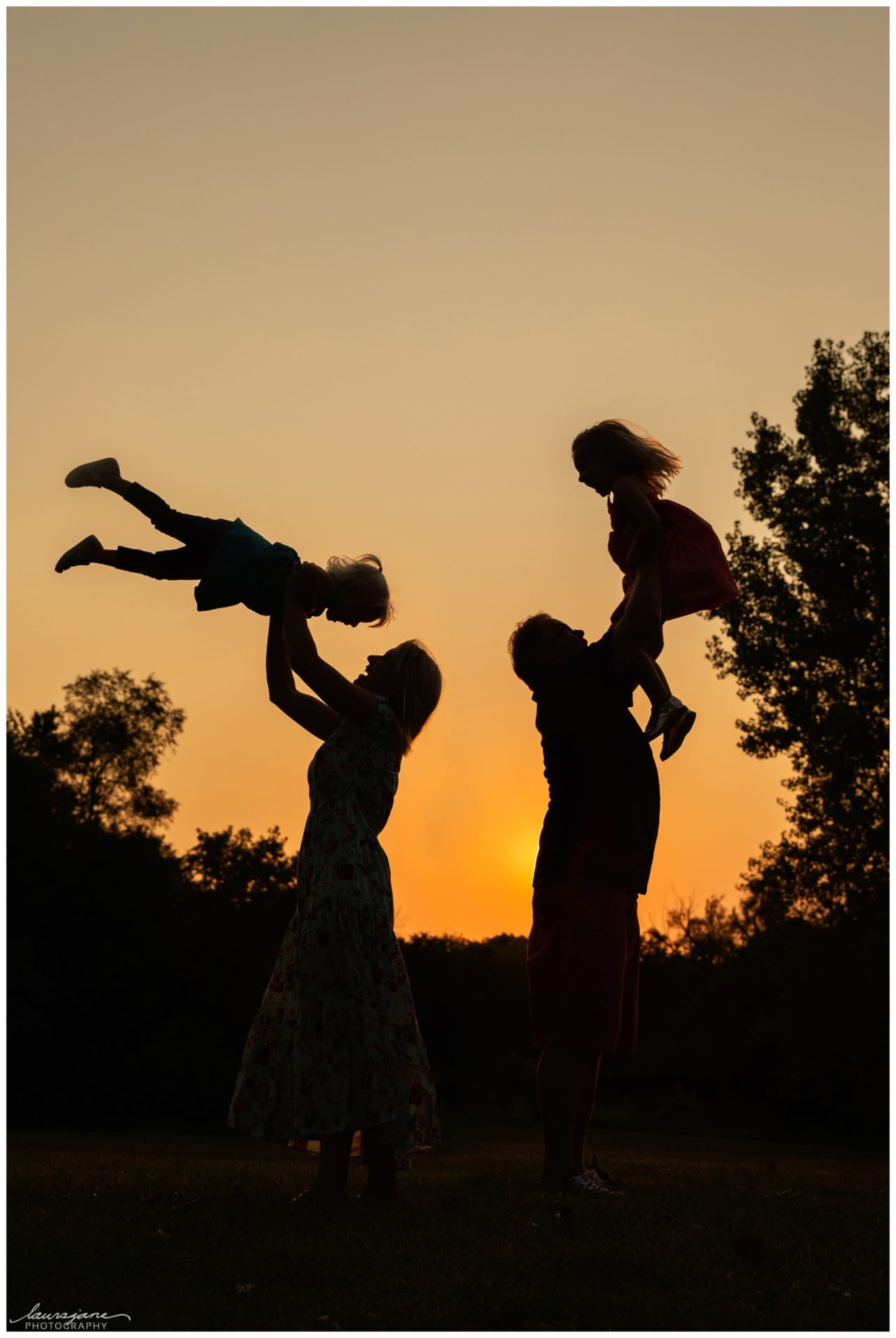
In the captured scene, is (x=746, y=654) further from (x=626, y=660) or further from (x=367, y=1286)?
(x=367, y=1286)

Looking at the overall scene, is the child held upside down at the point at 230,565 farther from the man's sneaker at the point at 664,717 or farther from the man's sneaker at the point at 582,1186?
the man's sneaker at the point at 582,1186

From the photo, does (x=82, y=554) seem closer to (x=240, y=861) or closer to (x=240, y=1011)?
(x=240, y=1011)

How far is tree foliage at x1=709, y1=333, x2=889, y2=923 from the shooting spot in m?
25.8

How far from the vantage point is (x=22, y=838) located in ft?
113

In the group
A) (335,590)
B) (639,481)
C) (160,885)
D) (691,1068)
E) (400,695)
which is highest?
(639,481)

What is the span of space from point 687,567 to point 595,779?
114 centimetres

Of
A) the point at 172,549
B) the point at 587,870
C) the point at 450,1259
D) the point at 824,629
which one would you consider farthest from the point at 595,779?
the point at 824,629

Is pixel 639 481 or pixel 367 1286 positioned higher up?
pixel 639 481

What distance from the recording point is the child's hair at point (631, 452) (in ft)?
20.4

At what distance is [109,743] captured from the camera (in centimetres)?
4447

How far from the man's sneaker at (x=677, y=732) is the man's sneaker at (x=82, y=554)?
3.11 metres

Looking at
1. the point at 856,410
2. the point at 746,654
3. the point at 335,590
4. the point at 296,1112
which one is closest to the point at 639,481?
the point at 335,590

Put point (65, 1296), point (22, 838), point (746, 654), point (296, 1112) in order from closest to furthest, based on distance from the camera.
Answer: point (65, 1296)
point (296, 1112)
point (746, 654)
point (22, 838)

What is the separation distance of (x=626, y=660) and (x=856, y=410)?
23.5 m
